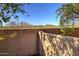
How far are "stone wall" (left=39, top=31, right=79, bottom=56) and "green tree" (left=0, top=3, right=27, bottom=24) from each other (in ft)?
1.05

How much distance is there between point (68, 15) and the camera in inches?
144

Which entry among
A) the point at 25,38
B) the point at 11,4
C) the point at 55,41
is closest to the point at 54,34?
the point at 55,41

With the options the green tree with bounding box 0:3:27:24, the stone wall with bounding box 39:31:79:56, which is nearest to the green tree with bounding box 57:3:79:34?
the stone wall with bounding box 39:31:79:56

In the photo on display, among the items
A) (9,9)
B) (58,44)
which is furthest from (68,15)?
(9,9)

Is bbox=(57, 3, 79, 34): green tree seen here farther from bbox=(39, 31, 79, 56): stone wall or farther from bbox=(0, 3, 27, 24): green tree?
bbox=(0, 3, 27, 24): green tree

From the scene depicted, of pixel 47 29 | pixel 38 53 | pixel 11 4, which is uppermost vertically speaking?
pixel 11 4

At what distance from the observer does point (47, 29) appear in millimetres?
3660

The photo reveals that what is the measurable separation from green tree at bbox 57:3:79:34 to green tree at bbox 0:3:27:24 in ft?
1.29

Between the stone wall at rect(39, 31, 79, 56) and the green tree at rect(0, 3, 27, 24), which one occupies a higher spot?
the green tree at rect(0, 3, 27, 24)

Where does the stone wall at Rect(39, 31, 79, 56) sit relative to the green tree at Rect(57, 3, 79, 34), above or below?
below

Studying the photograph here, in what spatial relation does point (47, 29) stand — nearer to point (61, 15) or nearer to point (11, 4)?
point (61, 15)

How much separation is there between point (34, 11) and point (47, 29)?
23cm

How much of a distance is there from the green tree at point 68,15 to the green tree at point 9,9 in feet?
1.29

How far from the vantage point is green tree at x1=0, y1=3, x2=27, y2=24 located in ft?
12.0
